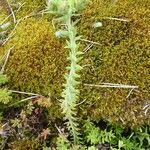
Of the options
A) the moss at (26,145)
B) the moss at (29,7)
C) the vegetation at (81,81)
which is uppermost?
the moss at (29,7)

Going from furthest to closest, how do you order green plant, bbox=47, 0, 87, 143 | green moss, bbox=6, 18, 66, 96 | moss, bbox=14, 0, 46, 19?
1. moss, bbox=14, 0, 46, 19
2. green moss, bbox=6, 18, 66, 96
3. green plant, bbox=47, 0, 87, 143

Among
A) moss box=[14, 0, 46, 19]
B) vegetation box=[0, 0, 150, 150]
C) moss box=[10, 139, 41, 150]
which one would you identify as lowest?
moss box=[10, 139, 41, 150]

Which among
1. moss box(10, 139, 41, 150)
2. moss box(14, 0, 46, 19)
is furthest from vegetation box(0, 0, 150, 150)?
moss box(14, 0, 46, 19)

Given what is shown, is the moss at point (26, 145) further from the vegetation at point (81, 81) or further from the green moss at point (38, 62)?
the green moss at point (38, 62)

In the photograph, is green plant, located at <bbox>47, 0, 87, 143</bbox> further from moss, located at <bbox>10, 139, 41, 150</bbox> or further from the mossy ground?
moss, located at <bbox>10, 139, 41, 150</bbox>

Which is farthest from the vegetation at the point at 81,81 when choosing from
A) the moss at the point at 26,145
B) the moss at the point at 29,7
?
the moss at the point at 29,7

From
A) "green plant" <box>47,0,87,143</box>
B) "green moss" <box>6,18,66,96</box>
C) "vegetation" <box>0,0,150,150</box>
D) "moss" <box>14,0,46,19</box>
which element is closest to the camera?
"green plant" <box>47,0,87,143</box>

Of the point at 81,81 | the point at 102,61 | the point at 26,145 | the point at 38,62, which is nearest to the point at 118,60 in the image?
the point at 102,61

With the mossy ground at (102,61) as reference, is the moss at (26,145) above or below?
below
